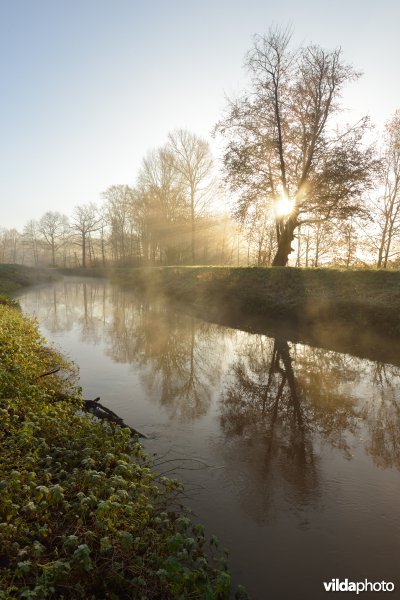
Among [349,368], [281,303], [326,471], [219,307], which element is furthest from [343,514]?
[219,307]

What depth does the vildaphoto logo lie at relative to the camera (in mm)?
3635

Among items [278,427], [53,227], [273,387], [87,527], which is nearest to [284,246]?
[273,387]

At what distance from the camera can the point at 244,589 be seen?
3.48 metres

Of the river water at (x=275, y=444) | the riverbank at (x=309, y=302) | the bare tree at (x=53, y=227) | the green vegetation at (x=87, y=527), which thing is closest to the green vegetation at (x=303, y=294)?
the riverbank at (x=309, y=302)

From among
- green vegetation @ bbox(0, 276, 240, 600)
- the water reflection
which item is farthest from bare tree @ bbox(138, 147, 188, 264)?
green vegetation @ bbox(0, 276, 240, 600)

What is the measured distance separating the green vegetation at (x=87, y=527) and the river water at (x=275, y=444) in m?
0.62

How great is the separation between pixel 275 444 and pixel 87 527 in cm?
365

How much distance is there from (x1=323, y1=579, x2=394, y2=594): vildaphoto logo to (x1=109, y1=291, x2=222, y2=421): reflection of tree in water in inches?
162

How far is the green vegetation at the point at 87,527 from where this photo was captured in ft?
10.4

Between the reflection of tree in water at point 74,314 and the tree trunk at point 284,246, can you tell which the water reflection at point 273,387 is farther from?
the tree trunk at point 284,246

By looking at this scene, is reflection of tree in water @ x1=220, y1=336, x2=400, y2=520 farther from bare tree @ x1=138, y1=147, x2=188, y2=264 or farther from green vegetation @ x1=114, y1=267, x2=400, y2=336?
bare tree @ x1=138, y1=147, x2=188, y2=264

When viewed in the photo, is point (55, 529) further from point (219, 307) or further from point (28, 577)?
point (219, 307)

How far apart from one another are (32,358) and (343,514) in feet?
23.9

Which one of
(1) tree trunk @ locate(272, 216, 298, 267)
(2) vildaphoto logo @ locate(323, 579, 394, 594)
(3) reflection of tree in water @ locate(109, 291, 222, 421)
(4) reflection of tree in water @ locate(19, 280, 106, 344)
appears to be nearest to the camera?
(2) vildaphoto logo @ locate(323, 579, 394, 594)
